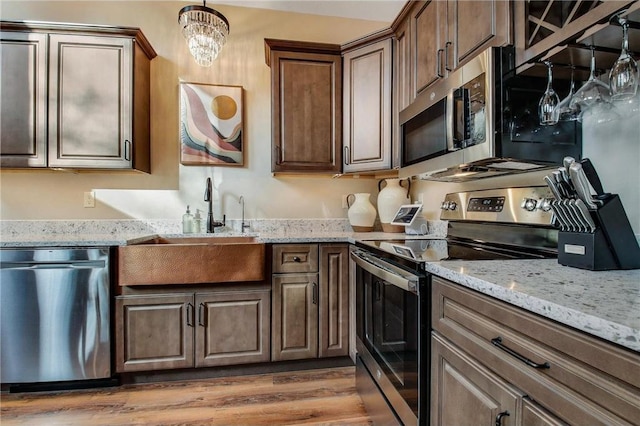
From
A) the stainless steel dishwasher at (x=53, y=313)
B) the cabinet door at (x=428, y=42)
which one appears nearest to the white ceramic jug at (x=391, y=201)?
the cabinet door at (x=428, y=42)

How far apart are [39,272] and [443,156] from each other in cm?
226

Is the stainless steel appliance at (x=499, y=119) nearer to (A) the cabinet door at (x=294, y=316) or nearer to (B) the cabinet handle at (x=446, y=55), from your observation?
(B) the cabinet handle at (x=446, y=55)

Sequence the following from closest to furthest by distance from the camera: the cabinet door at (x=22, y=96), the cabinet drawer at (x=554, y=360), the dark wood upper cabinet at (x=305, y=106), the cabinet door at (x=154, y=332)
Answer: the cabinet drawer at (x=554, y=360) → the cabinet door at (x=154, y=332) → the cabinet door at (x=22, y=96) → the dark wood upper cabinet at (x=305, y=106)

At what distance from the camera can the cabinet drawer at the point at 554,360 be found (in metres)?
0.53

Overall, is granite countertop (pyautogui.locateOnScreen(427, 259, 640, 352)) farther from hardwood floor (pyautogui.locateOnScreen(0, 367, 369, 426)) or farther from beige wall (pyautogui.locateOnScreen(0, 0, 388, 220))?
beige wall (pyautogui.locateOnScreen(0, 0, 388, 220))

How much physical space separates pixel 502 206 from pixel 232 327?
5.44ft

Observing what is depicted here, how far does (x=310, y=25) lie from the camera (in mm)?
2760

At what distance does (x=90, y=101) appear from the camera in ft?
7.14

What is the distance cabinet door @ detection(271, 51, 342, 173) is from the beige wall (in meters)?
0.32

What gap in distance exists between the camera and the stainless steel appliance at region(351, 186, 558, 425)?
1.15m

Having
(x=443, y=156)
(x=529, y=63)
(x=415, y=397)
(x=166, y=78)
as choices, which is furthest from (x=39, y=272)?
(x=529, y=63)

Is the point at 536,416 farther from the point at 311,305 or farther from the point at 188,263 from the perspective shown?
the point at 188,263

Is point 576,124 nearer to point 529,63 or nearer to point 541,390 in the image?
point 529,63

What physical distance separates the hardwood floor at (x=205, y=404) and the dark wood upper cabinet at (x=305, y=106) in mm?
1432
